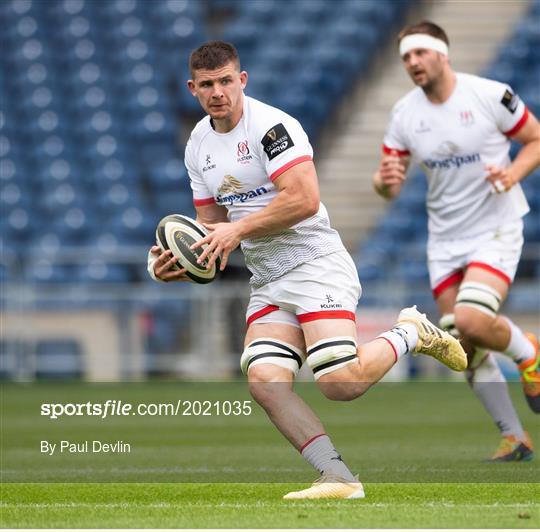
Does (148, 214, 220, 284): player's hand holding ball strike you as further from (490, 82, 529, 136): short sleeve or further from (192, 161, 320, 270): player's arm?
(490, 82, 529, 136): short sleeve

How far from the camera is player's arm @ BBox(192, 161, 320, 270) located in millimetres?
6430

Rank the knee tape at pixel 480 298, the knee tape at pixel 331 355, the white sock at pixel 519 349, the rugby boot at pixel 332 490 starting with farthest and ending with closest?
the white sock at pixel 519 349 → the knee tape at pixel 480 298 → the knee tape at pixel 331 355 → the rugby boot at pixel 332 490

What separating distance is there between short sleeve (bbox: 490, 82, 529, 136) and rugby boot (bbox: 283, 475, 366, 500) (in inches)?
120

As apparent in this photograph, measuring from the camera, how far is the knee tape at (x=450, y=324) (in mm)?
8266

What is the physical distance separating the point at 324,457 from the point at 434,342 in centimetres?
97

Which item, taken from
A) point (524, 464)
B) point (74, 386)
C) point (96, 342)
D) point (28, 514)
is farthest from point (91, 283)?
point (28, 514)

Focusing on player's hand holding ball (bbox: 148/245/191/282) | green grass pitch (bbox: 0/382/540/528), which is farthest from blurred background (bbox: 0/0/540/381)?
player's hand holding ball (bbox: 148/245/191/282)


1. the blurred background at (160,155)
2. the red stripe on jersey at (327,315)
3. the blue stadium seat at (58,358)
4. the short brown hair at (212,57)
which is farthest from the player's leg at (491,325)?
the blue stadium seat at (58,358)

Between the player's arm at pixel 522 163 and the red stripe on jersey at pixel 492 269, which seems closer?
the player's arm at pixel 522 163

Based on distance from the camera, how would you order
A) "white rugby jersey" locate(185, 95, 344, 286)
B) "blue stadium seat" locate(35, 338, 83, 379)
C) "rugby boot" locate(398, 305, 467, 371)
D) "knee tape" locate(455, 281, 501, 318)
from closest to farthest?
1. "white rugby jersey" locate(185, 95, 344, 286)
2. "rugby boot" locate(398, 305, 467, 371)
3. "knee tape" locate(455, 281, 501, 318)
4. "blue stadium seat" locate(35, 338, 83, 379)

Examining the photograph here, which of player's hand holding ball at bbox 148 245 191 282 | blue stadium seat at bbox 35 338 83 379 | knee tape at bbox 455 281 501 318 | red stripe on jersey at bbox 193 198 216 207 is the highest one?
red stripe on jersey at bbox 193 198 216 207

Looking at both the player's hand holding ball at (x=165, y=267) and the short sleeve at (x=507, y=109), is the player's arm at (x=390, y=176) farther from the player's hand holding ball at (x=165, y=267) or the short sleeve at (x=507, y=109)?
the player's hand holding ball at (x=165, y=267)

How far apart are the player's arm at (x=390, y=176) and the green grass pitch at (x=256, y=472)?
5.35 feet

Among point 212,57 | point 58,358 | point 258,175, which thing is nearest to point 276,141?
point 258,175
